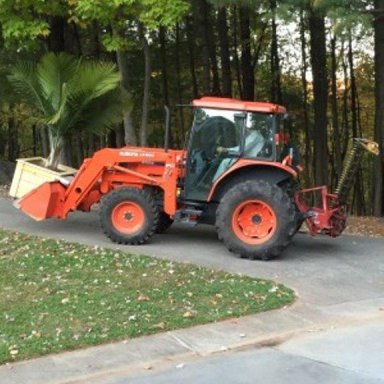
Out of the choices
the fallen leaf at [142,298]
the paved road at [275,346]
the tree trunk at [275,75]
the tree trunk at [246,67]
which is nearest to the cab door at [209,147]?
the paved road at [275,346]

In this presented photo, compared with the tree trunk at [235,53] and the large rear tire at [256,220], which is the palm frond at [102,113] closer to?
the large rear tire at [256,220]

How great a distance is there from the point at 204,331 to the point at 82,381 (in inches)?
61.0

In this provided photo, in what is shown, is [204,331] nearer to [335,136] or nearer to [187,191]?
[187,191]

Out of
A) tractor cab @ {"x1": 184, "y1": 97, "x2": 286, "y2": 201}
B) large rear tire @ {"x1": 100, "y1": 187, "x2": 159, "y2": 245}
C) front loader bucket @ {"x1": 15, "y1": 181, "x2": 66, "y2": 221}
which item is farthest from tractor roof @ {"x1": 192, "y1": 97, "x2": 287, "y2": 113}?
front loader bucket @ {"x1": 15, "y1": 181, "x2": 66, "y2": 221}

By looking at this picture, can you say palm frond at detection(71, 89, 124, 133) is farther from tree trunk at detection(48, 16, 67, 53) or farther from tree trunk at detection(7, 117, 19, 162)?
tree trunk at detection(7, 117, 19, 162)

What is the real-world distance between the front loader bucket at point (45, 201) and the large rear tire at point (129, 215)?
780mm

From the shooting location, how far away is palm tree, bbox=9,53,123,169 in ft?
41.4

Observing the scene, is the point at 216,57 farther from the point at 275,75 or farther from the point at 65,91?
the point at 65,91

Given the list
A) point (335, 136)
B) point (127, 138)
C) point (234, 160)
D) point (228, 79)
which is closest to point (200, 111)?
point (234, 160)

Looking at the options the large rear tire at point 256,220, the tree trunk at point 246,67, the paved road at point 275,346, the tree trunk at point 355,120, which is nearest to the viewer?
the paved road at point 275,346

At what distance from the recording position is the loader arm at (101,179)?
34.3 feet

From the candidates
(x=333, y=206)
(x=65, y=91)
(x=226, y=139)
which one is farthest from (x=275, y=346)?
(x=65, y=91)

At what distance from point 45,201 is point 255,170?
3193 mm

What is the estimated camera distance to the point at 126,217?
1044 cm
